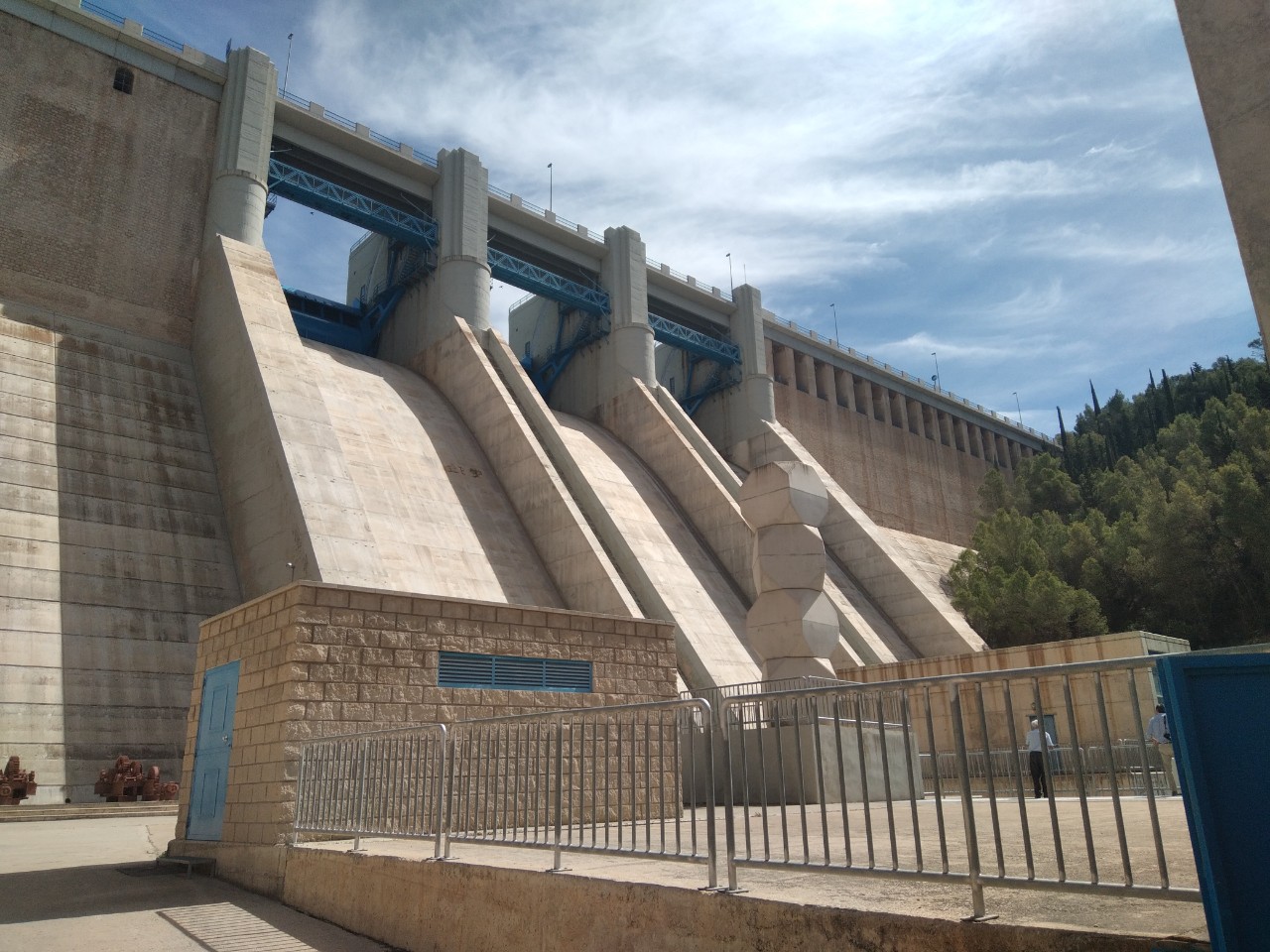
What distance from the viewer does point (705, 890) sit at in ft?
13.6

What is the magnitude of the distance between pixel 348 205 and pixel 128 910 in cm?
2306

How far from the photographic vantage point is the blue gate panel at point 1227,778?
265 cm

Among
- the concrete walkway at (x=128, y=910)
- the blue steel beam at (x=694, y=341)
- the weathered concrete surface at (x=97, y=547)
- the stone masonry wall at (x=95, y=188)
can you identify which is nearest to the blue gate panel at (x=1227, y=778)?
the concrete walkway at (x=128, y=910)

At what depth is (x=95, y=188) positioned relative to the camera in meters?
21.4

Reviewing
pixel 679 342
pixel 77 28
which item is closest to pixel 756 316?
pixel 679 342

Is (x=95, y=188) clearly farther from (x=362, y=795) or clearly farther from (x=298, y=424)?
(x=362, y=795)

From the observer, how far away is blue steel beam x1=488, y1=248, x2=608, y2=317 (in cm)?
3081

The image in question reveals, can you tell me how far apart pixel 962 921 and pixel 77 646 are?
586 inches

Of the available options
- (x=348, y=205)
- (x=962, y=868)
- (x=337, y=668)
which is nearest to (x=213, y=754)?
(x=337, y=668)

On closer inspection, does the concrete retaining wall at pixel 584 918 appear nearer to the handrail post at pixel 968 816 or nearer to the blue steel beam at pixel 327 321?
Answer: the handrail post at pixel 968 816

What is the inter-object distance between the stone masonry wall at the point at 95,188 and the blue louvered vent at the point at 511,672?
15907 millimetres

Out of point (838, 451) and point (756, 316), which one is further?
point (838, 451)

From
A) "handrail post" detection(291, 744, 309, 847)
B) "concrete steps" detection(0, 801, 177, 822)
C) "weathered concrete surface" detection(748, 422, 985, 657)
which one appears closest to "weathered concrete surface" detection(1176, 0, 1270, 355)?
"handrail post" detection(291, 744, 309, 847)

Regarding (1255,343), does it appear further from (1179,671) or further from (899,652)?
(1179,671)
